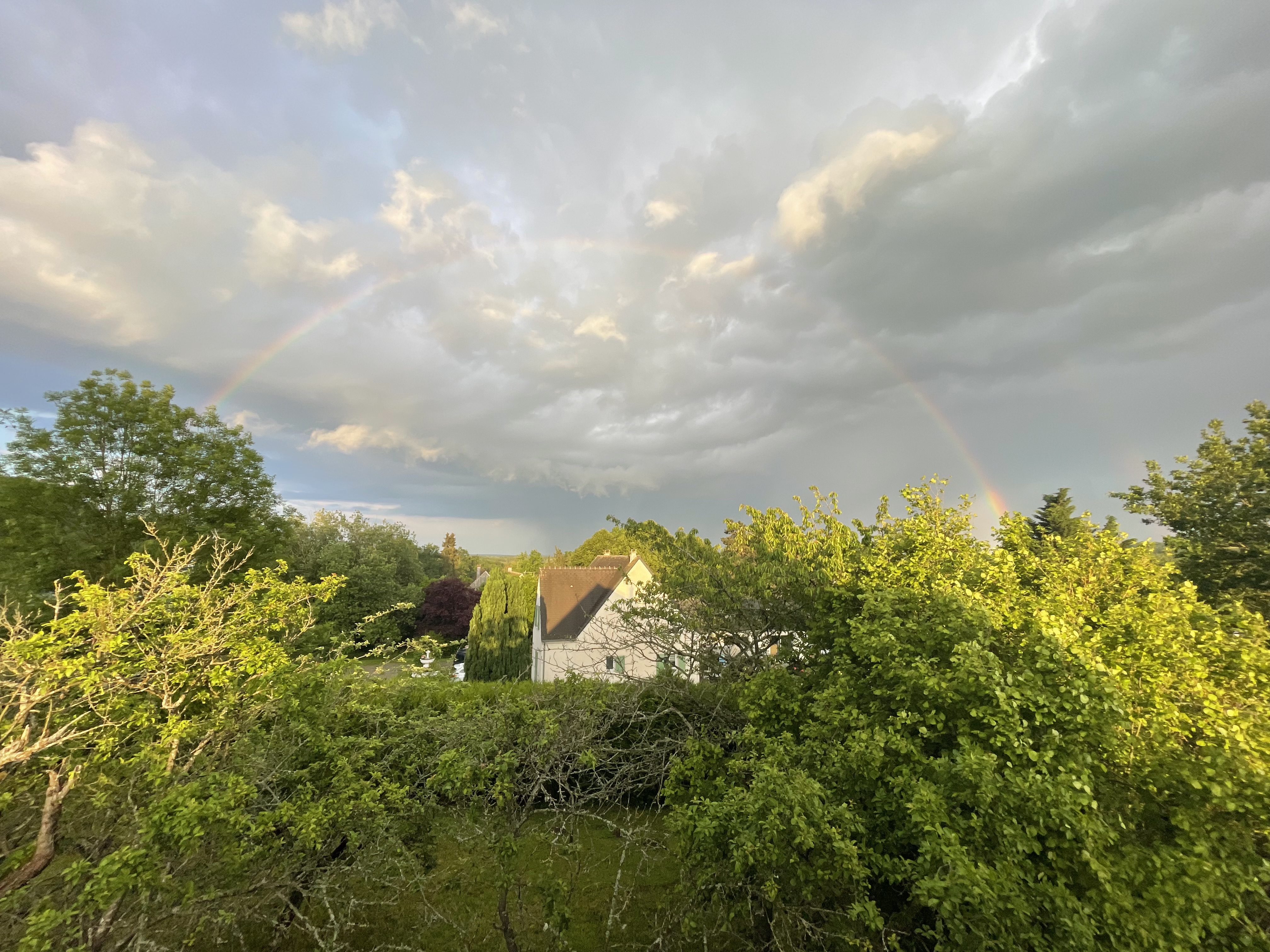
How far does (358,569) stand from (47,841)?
3452cm

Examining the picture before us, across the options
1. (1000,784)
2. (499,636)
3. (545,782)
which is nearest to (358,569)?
(499,636)

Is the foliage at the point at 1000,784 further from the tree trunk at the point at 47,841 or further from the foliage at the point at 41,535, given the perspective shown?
the foliage at the point at 41,535

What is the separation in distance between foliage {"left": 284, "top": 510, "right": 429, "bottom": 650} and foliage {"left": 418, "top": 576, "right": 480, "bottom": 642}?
120 cm

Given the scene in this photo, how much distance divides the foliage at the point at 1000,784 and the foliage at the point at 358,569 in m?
24.3

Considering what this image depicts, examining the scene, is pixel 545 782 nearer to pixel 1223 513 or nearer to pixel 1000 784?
pixel 1000 784

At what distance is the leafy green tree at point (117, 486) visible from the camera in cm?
1345

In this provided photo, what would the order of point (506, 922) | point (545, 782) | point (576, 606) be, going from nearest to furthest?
point (506, 922)
point (545, 782)
point (576, 606)

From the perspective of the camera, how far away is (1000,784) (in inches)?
144

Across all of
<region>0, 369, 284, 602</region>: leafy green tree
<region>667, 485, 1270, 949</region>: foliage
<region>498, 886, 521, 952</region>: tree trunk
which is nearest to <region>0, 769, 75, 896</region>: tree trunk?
<region>498, 886, 521, 952</region>: tree trunk

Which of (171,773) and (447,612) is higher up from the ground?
(171,773)

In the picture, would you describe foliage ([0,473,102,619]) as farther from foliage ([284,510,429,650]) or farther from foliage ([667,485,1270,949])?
foliage ([667,485,1270,949])

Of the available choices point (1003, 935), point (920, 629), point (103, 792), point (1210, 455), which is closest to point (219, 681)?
point (103, 792)

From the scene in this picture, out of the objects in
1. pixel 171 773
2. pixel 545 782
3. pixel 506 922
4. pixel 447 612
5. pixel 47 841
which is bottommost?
pixel 447 612

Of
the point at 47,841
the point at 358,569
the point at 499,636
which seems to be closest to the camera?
the point at 47,841
